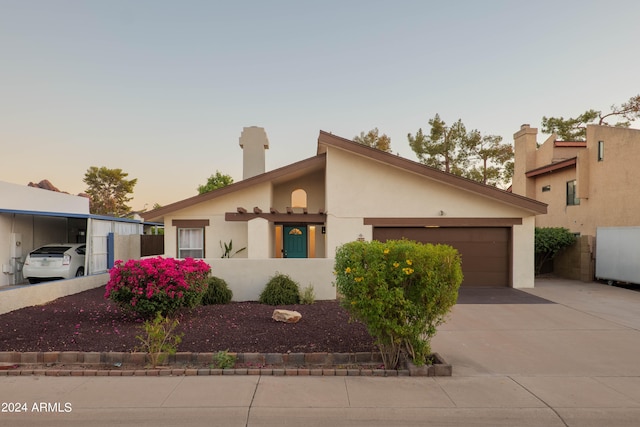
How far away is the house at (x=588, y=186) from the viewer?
51.1ft

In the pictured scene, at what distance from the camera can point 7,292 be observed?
8555mm

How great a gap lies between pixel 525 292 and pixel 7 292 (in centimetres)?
1556

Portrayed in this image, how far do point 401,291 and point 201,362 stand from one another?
335 cm

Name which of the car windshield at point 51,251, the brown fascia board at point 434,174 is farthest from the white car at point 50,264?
the brown fascia board at point 434,174

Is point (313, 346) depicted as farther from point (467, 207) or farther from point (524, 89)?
point (524, 89)

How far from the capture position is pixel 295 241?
15.2m

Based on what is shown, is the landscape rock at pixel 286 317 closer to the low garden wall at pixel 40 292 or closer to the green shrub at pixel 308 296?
the green shrub at pixel 308 296

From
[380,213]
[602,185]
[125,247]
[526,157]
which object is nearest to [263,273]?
[380,213]

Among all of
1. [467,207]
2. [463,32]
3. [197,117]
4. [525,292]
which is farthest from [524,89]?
[197,117]

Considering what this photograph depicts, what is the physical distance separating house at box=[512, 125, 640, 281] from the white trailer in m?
0.63

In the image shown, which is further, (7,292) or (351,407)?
(7,292)

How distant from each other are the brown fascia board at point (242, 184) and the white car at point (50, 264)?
2.87m

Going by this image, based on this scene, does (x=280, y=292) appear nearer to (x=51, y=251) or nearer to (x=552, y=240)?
(x=51, y=251)

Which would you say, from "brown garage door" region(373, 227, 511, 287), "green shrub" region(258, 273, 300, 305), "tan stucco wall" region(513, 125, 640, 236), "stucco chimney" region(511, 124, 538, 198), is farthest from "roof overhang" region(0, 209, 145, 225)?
"stucco chimney" region(511, 124, 538, 198)
